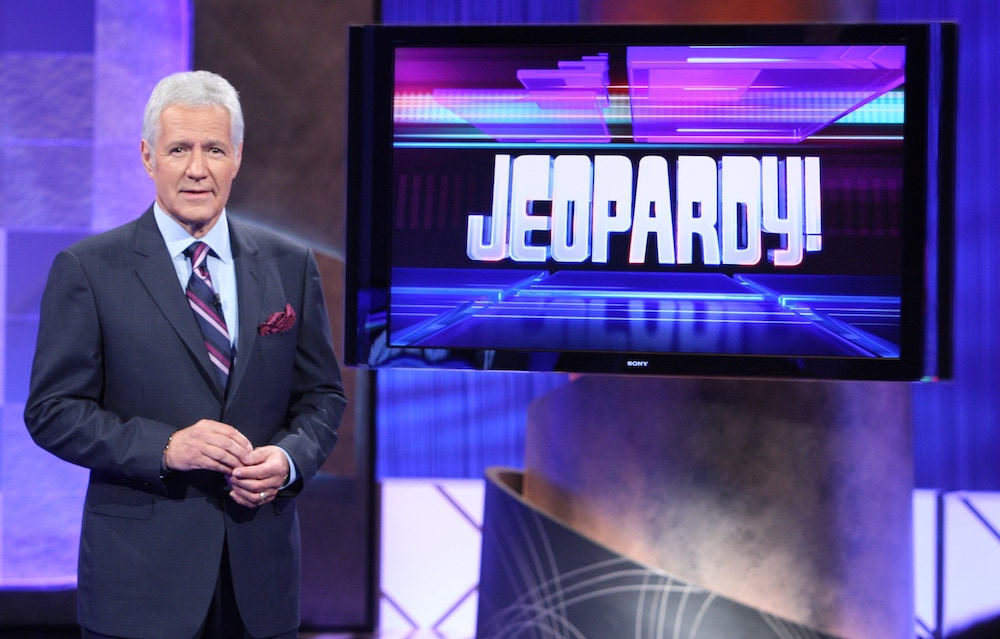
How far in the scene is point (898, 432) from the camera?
8.36 feet

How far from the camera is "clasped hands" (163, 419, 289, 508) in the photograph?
169cm

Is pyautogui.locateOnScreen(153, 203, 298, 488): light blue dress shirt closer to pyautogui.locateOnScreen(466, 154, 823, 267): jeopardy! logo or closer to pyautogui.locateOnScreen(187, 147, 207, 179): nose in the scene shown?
pyautogui.locateOnScreen(187, 147, 207, 179): nose

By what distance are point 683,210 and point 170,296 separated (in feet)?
4.18

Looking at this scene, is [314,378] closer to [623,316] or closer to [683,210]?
[623,316]

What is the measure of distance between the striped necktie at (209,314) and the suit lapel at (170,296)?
2 cm

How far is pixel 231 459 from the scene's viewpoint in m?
1.71

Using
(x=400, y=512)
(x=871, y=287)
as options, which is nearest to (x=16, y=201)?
(x=400, y=512)

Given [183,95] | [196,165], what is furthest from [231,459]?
[183,95]

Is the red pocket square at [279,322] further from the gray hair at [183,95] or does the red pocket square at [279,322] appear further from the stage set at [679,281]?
the stage set at [679,281]

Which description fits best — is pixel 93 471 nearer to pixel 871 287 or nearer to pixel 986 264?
pixel 871 287

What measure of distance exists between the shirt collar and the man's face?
0.02 meters

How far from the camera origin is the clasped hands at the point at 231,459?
169cm

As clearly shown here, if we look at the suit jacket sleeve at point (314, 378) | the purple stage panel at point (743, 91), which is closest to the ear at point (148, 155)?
the suit jacket sleeve at point (314, 378)

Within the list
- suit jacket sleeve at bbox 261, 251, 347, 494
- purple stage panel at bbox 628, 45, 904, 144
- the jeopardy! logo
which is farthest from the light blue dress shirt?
purple stage panel at bbox 628, 45, 904, 144
